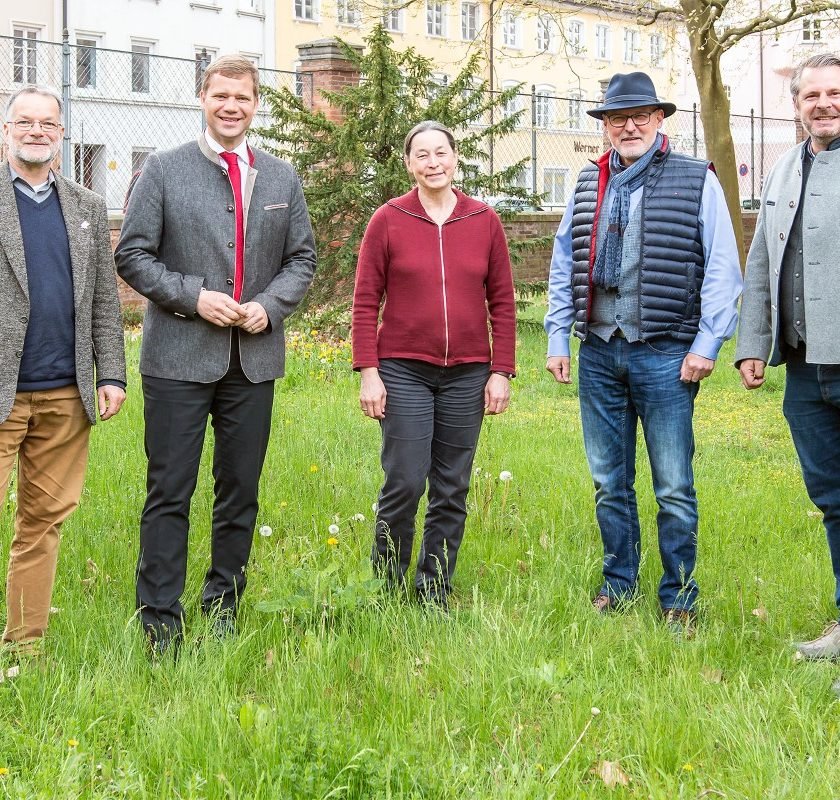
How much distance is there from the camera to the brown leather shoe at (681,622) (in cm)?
496

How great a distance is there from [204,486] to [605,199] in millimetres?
3146

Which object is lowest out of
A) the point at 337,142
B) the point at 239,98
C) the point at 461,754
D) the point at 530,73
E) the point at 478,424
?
the point at 461,754

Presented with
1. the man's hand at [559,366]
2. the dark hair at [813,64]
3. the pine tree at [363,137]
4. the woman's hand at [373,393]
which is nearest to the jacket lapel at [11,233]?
the woman's hand at [373,393]

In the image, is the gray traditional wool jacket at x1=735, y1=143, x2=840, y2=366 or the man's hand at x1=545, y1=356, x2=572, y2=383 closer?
the gray traditional wool jacket at x1=735, y1=143, x2=840, y2=366

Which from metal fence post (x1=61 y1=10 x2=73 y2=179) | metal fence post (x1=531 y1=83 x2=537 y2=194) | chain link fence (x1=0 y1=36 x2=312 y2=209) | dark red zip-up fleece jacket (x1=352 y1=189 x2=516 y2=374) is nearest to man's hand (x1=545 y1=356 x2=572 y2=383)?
dark red zip-up fleece jacket (x1=352 y1=189 x2=516 y2=374)

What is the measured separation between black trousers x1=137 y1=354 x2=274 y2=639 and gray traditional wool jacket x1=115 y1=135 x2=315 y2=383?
10 cm

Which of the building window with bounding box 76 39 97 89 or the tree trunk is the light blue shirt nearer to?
the tree trunk

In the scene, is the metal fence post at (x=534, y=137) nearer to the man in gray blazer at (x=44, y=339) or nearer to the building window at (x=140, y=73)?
the building window at (x=140, y=73)

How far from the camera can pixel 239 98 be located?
15.7ft

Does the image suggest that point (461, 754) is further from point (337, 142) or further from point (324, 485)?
point (337, 142)

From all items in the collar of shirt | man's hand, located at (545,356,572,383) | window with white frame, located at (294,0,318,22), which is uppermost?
window with white frame, located at (294,0,318,22)

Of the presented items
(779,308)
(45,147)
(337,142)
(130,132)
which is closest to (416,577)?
(779,308)

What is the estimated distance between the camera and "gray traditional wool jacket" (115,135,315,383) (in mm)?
4738

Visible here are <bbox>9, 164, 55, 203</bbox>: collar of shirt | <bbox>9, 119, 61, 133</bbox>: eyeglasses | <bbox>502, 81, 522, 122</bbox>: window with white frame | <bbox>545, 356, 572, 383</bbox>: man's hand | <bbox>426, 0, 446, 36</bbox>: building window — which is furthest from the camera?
<bbox>426, 0, 446, 36</bbox>: building window
